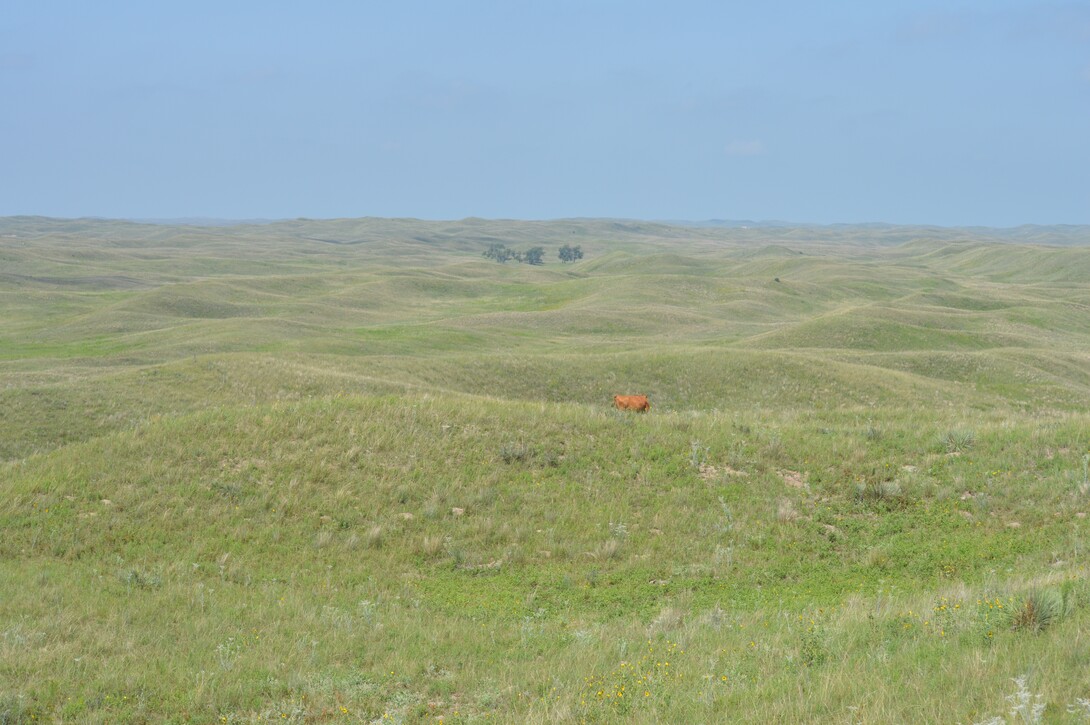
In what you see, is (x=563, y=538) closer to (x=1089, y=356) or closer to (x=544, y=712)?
(x=544, y=712)

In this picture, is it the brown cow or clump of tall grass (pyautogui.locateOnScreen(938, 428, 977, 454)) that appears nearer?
clump of tall grass (pyautogui.locateOnScreen(938, 428, 977, 454))

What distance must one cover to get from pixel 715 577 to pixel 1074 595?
511 centimetres

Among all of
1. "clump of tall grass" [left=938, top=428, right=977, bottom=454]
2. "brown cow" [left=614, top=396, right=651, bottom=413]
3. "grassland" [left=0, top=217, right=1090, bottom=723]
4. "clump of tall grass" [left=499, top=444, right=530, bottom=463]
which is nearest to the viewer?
"grassland" [left=0, top=217, right=1090, bottom=723]

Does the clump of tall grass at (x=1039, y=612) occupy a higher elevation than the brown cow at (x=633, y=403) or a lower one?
higher

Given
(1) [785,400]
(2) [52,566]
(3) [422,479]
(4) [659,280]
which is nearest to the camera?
(2) [52,566]

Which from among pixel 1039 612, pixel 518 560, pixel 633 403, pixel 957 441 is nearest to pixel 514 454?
pixel 518 560

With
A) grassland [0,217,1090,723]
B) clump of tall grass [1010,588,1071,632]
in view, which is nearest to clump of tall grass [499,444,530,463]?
grassland [0,217,1090,723]

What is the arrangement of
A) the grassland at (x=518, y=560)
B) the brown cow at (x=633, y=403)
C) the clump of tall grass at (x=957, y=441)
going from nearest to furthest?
the grassland at (x=518, y=560), the clump of tall grass at (x=957, y=441), the brown cow at (x=633, y=403)

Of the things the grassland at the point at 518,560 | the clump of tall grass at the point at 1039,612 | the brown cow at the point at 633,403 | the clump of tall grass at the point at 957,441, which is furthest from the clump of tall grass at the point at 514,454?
the clump of tall grass at the point at 1039,612

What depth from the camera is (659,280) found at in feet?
323

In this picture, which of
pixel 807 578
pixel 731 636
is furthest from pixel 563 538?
pixel 731 636

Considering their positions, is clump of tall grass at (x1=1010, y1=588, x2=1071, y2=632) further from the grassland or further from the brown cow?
A: the brown cow

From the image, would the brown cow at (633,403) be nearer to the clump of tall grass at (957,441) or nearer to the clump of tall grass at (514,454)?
the clump of tall grass at (514,454)

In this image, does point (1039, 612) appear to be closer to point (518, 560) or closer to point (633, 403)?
point (518, 560)
